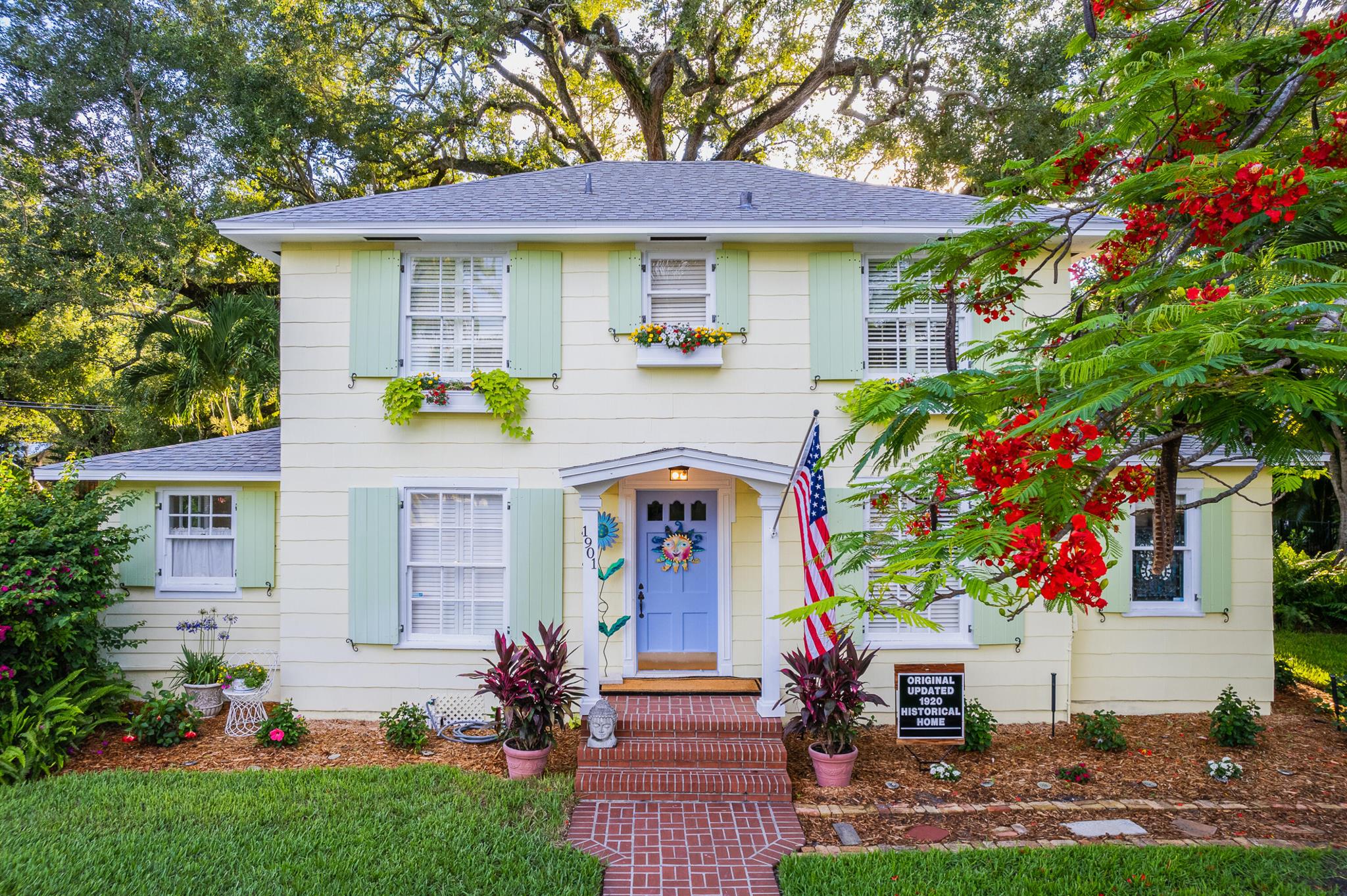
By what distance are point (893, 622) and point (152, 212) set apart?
1360 centimetres

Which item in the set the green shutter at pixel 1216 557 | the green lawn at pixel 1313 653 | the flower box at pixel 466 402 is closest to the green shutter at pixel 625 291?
the flower box at pixel 466 402

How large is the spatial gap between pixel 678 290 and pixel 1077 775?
20.3ft

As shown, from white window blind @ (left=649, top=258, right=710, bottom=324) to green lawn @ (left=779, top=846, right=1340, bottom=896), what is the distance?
532 cm

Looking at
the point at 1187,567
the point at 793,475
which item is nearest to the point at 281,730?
the point at 793,475

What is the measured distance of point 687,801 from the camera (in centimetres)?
582

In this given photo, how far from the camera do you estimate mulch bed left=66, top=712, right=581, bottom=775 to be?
633 cm

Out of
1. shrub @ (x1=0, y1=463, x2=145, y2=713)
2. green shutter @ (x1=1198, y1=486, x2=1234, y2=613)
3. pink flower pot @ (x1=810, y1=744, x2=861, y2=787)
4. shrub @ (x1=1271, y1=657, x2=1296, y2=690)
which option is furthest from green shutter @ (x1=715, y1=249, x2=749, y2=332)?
shrub @ (x1=1271, y1=657, x2=1296, y2=690)

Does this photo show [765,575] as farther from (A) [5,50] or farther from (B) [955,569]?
(A) [5,50]

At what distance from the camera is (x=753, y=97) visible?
57.9 ft

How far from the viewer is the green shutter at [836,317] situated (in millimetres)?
7379

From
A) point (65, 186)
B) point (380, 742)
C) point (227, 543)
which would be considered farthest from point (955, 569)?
point (65, 186)

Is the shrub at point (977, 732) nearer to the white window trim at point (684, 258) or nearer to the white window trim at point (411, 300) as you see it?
the white window trim at point (684, 258)

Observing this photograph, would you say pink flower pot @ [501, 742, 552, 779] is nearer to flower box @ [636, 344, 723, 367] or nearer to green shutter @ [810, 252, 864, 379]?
flower box @ [636, 344, 723, 367]

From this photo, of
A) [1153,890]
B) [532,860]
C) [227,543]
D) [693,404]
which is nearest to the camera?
[1153,890]
